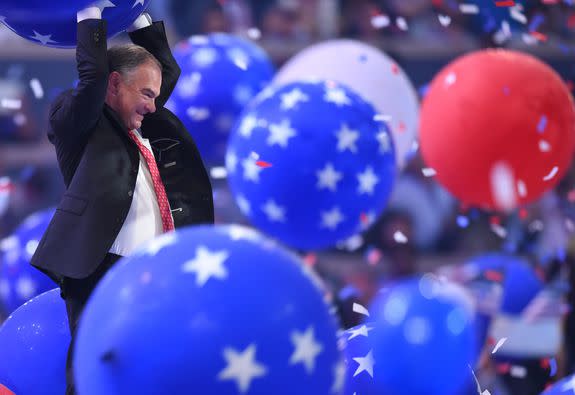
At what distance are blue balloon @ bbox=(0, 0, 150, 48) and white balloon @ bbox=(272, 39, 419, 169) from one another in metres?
1.53

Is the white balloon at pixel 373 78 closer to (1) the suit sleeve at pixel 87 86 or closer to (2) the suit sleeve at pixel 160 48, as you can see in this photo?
(2) the suit sleeve at pixel 160 48

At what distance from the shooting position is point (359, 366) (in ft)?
8.27

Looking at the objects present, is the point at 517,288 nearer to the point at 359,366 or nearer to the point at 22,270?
the point at 359,366

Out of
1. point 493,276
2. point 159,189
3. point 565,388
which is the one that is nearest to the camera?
point 565,388

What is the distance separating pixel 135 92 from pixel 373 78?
164cm

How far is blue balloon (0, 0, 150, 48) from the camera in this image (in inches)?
86.2

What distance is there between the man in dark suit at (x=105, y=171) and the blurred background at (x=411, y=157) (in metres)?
2.62

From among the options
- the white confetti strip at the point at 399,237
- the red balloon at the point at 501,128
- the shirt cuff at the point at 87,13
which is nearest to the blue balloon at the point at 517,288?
the red balloon at the point at 501,128

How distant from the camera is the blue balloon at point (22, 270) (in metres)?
3.50

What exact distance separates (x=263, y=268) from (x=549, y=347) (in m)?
2.79

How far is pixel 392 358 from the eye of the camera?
2.71 metres

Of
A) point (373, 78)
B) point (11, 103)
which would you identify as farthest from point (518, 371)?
point (11, 103)

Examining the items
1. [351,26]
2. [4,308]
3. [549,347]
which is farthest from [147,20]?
[351,26]

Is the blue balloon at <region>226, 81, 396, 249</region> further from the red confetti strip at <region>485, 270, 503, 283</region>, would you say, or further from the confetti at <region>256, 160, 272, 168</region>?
the red confetti strip at <region>485, 270, 503, 283</region>
